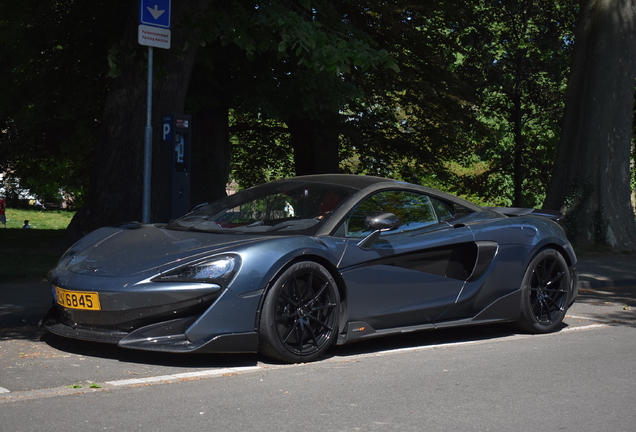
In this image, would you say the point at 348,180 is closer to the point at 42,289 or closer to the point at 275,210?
the point at 275,210

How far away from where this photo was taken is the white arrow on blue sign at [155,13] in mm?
8445

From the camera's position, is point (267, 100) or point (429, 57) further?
point (429, 57)

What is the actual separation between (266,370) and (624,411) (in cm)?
225

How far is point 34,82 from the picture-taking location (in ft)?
57.0

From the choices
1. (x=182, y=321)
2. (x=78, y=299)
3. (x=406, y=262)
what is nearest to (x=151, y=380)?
(x=182, y=321)

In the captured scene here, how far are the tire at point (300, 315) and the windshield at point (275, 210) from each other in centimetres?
43

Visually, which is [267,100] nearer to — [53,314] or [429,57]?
[429,57]

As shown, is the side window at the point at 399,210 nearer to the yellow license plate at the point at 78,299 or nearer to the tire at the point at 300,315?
the tire at the point at 300,315

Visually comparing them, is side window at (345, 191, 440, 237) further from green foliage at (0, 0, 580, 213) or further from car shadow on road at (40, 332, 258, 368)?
green foliage at (0, 0, 580, 213)

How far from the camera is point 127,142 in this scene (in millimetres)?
11711

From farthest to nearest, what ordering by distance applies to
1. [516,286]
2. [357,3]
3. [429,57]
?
1. [429,57]
2. [357,3]
3. [516,286]

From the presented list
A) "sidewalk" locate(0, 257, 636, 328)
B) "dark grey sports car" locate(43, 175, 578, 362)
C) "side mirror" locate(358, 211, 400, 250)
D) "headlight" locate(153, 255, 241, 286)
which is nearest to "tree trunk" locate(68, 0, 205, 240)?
"sidewalk" locate(0, 257, 636, 328)

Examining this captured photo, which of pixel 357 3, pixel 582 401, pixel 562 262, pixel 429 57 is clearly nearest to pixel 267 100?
pixel 357 3

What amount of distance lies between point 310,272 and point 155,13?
4149 millimetres
